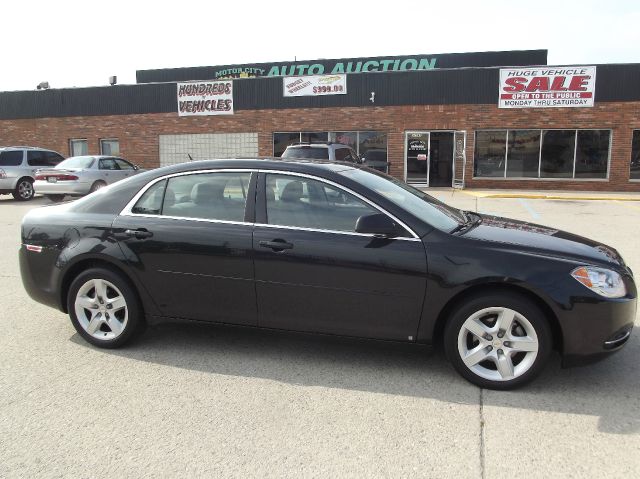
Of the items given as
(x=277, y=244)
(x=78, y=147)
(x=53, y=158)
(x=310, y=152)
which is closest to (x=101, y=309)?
(x=277, y=244)

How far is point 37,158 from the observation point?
17.5 metres

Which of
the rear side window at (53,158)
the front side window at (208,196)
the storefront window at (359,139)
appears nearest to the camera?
the front side window at (208,196)

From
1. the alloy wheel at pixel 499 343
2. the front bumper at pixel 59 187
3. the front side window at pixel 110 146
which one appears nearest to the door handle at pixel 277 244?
the alloy wheel at pixel 499 343

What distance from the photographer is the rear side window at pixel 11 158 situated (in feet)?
54.7

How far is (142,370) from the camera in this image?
396 centimetres

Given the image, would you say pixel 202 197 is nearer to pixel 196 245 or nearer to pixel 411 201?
pixel 196 245

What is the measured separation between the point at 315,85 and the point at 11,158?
11.1 meters

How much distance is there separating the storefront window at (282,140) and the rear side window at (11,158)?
940 cm

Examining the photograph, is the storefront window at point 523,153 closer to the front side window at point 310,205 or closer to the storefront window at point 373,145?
the storefront window at point 373,145

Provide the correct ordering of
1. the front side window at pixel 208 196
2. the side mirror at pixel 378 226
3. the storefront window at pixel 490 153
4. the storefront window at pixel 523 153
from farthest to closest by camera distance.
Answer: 1. the storefront window at pixel 490 153
2. the storefront window at pixel 523 153
3. the front side window at pixel 208 196
4. the side mirror at pixel 378 226

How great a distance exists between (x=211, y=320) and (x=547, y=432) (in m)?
2.46

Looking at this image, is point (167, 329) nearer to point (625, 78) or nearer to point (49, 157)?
point (49, 157)

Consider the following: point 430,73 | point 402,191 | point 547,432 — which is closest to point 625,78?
point 430,73

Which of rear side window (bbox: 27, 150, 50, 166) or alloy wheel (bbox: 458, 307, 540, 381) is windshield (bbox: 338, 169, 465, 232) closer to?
alloy wheel (bbox: 458, 307, 540, 381)
